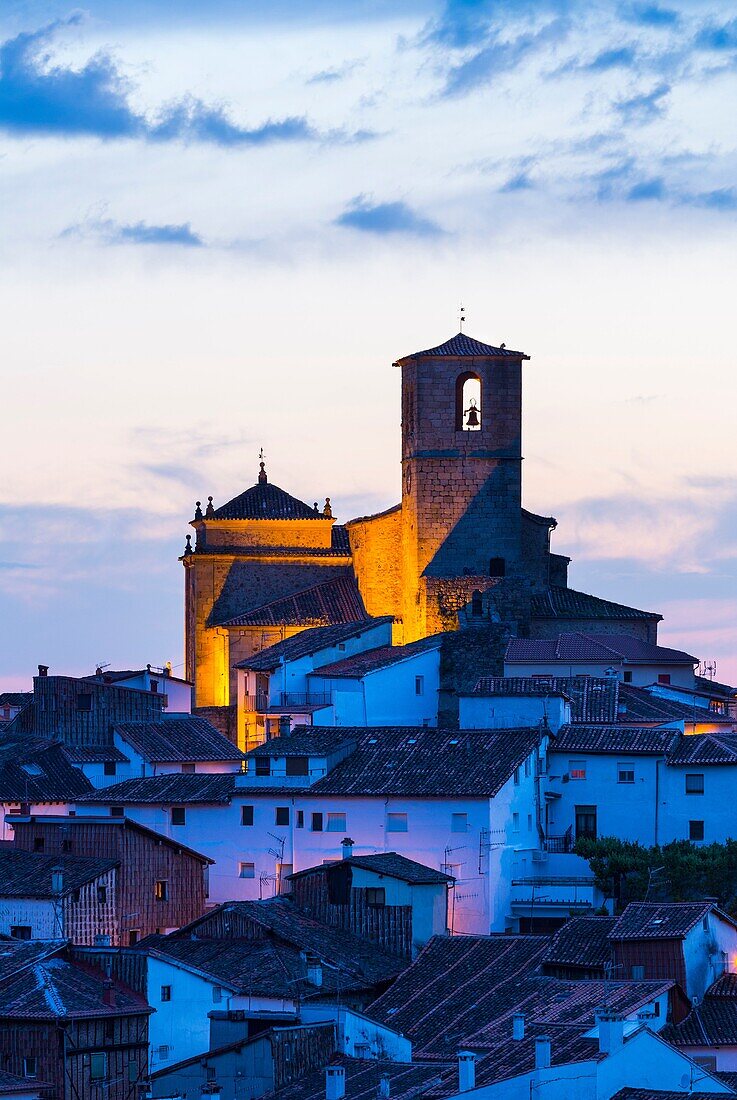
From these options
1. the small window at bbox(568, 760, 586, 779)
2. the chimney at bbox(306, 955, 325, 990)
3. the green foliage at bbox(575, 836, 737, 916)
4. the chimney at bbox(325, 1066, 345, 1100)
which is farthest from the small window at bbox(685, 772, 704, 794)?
the chimney at bbox(325, 1066, 345, 1100)

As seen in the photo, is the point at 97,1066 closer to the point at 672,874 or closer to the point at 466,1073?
the point at 466,1073

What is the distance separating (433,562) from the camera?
7331 cm

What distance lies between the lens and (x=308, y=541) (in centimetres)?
7781

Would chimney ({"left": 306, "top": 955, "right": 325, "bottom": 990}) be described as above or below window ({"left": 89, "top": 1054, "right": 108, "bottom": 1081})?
above

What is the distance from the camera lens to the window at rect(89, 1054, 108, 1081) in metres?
48.4

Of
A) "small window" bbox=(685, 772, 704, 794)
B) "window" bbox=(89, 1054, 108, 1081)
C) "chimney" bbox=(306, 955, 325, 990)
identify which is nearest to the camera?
"window" bbox=(89, 1054, 108, 1081)

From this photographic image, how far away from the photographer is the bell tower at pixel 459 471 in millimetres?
Answer: 73438

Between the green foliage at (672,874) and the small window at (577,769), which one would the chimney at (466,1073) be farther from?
the small window at (577,769)

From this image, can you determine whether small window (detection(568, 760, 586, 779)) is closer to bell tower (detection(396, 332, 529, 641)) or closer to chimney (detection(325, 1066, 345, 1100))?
bell tower (detection(396, 332, 529, 641))

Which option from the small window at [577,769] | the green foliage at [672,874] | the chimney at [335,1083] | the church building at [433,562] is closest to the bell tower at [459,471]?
the church building at [433,562]

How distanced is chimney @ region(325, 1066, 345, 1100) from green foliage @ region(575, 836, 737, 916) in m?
13.5

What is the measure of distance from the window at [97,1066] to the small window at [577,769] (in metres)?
15.0

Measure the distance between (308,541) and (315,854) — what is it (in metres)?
19.5

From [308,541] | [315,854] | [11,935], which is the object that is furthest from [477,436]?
[11,935]
